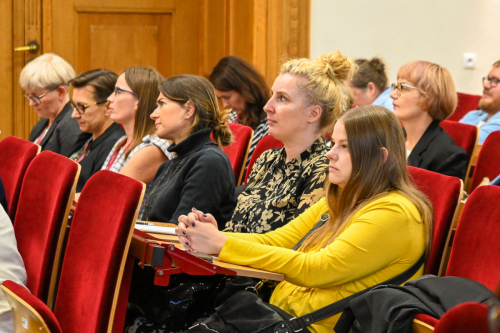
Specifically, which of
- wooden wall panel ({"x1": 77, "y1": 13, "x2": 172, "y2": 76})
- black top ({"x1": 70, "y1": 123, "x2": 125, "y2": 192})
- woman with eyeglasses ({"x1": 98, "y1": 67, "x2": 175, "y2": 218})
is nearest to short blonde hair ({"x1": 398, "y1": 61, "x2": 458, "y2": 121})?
woman with eyeglasses ({"x1": 98, "y1": 67, "x2": 175, "y2": 218})

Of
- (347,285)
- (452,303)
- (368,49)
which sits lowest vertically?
(347,285)

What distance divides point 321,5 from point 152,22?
157cm

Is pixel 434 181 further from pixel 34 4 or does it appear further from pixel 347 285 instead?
pixel 34 4

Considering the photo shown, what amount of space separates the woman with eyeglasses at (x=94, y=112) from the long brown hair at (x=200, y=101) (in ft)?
3.03

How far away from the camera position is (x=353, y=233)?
157 cm

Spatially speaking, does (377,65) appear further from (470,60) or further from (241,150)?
(241,150)

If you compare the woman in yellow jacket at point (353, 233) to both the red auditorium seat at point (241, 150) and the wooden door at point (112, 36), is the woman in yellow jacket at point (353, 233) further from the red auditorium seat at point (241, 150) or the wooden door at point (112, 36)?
the wooden door at point (112, 36)

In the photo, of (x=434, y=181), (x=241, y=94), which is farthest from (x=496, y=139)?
(x=241, y=94)

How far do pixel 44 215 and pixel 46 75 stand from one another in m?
2.27

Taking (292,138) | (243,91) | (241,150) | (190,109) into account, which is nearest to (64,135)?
(243,91)

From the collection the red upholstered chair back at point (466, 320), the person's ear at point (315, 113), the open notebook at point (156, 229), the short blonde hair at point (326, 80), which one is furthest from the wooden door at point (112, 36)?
the red upholstered chair back at point (466, 320)

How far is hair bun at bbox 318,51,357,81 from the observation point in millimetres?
2209

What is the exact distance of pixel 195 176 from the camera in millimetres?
2217

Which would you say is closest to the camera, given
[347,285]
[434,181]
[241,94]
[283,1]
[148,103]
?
[347,285]
